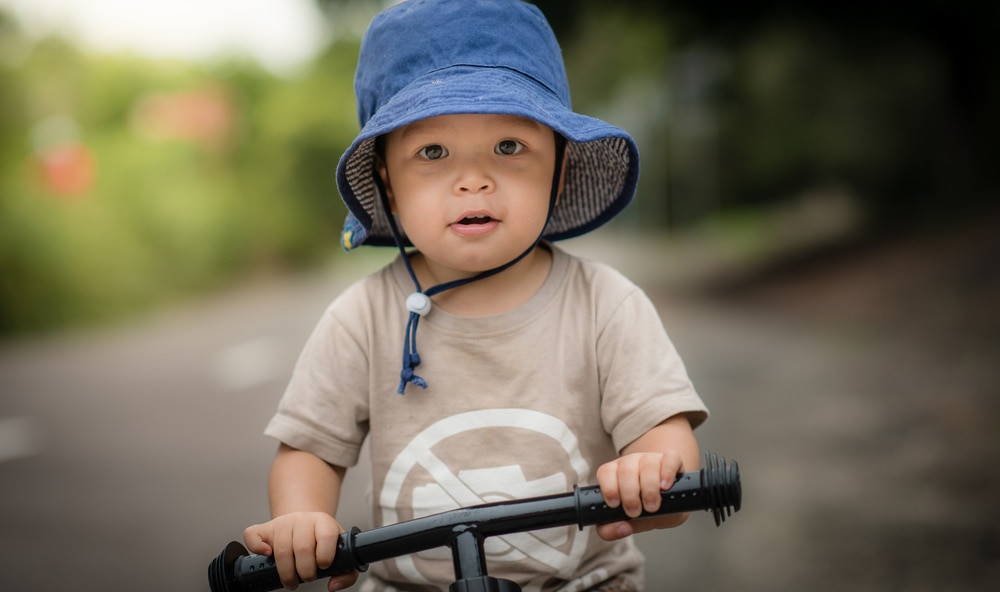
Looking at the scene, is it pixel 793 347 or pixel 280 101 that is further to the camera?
pixel 280 101

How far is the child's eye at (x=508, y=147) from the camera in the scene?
1701mm

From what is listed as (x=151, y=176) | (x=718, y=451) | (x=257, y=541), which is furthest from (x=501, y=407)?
(x=151, y=176)

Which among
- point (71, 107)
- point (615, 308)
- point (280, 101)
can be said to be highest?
point (280, 101)

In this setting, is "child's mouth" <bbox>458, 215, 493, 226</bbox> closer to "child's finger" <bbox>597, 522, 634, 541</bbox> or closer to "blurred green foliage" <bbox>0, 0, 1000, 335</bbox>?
"child's finger" <bbox>597, 522, 634, 541</bbox>

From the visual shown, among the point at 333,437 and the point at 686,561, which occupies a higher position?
the point at 333,437

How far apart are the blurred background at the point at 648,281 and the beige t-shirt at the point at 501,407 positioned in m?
2.34

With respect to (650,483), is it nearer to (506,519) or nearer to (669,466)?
(669,466)

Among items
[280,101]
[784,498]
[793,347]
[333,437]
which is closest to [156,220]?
[280,101]

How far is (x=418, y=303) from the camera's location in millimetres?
1791

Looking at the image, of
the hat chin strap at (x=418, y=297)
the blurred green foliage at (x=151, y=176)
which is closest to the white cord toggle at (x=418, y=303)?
the hat chin strap at (x=418, y=297)

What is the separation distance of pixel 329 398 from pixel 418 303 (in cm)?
25

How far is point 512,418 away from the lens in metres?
1.75

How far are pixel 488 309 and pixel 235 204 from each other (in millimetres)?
17858

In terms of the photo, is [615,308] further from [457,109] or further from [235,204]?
[235,204]
